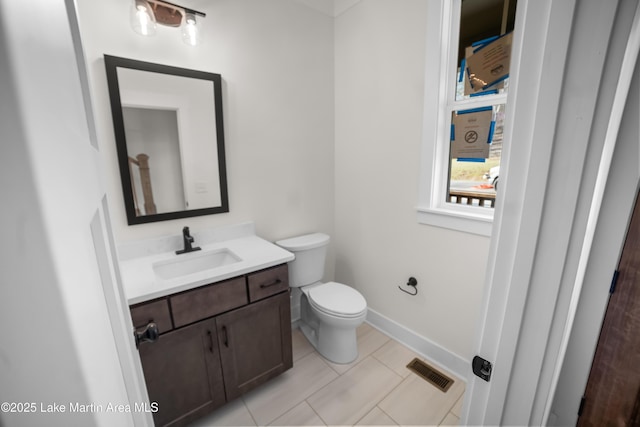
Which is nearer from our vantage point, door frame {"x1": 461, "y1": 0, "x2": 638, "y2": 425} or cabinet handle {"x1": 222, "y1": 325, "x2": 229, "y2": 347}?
door frame {"x1": 461, "y1": 0, "x2": 638, "y2": 425}

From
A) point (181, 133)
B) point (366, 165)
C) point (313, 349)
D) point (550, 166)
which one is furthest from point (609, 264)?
point (181, 133)

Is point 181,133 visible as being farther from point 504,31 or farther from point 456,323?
point 456,323

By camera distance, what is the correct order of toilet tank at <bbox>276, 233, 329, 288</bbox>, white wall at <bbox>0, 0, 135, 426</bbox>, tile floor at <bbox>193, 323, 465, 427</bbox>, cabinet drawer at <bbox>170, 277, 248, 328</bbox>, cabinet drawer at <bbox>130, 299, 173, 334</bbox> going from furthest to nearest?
toilet tank at <bbox>276, 233, 329, 288</bbox>
tile floor at <bbox>193, 323, 465, 427</bbox>
cabinet drawer at <bbox>170, 277, 248, 328</bbox>
cabinet drawer at <bbox>130, 299, 173, 334</bbox>
white wall at <bbox>0, 0, 135, 426</bbox>

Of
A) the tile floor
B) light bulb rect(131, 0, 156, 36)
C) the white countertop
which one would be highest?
light bulb rect(131, 0, 156, 36)

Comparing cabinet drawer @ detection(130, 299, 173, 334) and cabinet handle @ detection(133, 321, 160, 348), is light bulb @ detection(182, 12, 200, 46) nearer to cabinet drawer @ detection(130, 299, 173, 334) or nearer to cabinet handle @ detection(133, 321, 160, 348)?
cabinet drawer @ detection(130, 299, 173, 334)

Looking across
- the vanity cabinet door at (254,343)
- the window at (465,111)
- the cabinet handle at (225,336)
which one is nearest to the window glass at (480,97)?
the window at (465,111)

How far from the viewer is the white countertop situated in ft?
3.82

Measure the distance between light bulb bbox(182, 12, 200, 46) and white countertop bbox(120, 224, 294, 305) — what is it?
1155 millimetres

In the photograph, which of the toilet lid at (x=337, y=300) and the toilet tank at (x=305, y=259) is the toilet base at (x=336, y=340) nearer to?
the toilet lid at (x=337, y=300)

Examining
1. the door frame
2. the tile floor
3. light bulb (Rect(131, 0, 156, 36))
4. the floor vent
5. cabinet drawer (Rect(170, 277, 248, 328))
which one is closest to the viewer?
the door frame

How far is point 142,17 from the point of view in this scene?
1.35 metres

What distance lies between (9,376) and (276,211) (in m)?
1.91

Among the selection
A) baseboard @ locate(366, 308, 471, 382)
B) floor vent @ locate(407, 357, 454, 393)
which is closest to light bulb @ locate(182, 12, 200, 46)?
baseboard @ locate(366, 308, 471, 382)

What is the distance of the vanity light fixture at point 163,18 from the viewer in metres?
1.35
